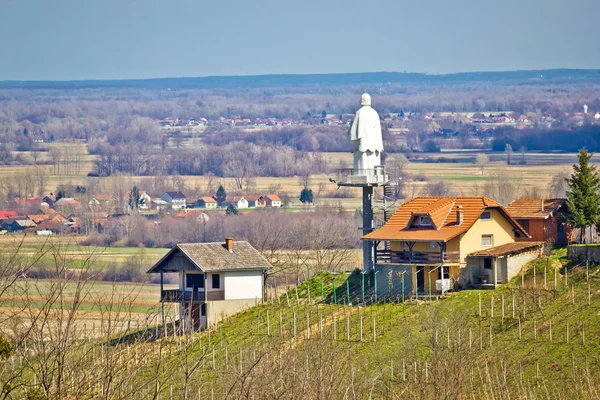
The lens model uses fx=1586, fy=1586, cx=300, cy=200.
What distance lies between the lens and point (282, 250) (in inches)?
3103

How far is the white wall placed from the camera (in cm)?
4706

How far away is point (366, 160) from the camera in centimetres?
4966

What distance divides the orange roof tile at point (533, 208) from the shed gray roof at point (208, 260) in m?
7.58

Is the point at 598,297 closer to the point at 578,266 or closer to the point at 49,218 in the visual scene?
the point at 578,266

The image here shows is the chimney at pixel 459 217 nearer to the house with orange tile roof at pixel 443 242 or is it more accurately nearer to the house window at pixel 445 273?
the house with orange tile roof at pixel 443 242

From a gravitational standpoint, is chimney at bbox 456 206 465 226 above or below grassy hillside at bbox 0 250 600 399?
above

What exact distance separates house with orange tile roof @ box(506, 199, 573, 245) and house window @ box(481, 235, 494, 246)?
76.4 inches

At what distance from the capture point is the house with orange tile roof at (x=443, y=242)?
43.3 metres

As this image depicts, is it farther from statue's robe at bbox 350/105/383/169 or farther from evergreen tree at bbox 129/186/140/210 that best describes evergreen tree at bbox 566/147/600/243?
evergreen tree at bbox 129/186/140/210

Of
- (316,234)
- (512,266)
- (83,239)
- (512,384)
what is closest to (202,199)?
(83,239)

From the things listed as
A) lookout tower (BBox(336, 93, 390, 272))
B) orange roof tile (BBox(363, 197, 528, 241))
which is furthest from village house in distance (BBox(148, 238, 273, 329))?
orange roof tile (BBox(363, 197, 528, 241))

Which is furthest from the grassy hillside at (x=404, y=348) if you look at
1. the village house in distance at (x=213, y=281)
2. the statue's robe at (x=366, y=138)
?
the statue's robe at (x=366, y=138)

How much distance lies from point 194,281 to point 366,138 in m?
7.20

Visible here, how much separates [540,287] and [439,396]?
10817 mm
